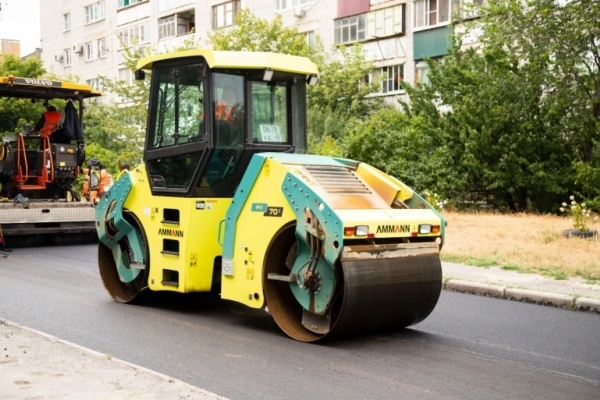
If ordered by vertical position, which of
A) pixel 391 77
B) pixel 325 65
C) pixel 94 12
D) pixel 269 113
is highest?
pixel 94 12

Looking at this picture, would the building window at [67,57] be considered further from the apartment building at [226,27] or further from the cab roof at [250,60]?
the cab roof at [250,60]

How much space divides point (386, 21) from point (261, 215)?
2978 centimetres

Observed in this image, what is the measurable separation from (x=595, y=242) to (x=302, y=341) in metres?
8.64

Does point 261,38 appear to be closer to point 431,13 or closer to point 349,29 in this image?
point 349,29

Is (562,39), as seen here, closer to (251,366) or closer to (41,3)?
(251,366)

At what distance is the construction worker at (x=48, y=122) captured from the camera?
16.7m

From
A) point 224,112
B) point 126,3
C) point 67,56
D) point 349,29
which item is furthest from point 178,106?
point 67,56

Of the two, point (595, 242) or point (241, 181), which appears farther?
point (595, 242)

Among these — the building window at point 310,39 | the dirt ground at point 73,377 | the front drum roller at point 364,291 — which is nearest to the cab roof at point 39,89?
the front drum roller at point 364,291

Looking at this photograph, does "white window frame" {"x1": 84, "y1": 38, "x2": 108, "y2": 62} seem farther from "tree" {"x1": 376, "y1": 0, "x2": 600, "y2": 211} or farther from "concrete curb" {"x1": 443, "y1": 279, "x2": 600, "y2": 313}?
"concrete curb" {"x1": 443, "y1": 279, "x2": 600, "y2": 313}

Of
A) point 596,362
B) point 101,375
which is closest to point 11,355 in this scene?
point 101,375

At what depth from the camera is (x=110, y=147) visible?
3975 cm

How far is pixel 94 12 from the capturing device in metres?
58.3

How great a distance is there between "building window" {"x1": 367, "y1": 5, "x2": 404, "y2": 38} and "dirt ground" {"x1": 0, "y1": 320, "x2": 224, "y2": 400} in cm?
3065
